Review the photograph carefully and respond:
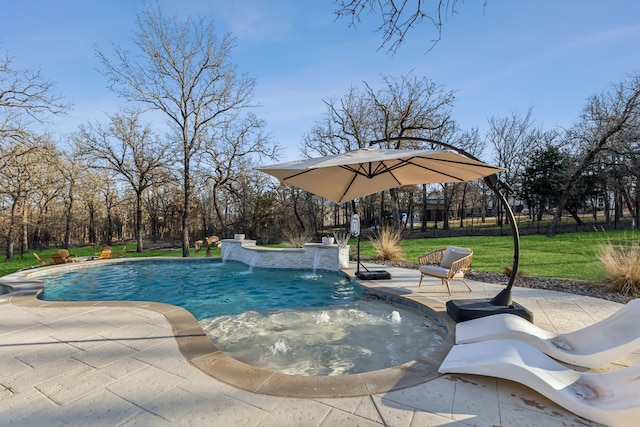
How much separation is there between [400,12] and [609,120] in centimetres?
1612

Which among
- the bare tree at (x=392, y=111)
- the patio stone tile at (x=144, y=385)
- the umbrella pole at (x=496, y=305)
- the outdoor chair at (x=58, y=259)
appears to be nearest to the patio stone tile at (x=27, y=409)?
the patio stone tile at (x=144, y=385)

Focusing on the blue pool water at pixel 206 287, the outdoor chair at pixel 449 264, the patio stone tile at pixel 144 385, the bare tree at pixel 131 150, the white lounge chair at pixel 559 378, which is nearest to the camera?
the white lounge chair at pixel 559 378

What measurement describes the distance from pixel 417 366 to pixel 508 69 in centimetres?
926

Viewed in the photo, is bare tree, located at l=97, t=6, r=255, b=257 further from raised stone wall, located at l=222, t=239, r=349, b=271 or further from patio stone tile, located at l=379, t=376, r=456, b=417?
patio stone tile, located at l=379, t=376, r=456, b=417

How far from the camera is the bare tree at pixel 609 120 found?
520 inches

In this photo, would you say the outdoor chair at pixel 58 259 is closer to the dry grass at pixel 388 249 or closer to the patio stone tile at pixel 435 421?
the dry grass at pixel 388 249

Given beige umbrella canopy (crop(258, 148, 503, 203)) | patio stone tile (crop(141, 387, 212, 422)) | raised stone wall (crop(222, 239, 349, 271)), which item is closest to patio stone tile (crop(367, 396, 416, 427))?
patio stone tile (crop(141, 387, 212, 422))

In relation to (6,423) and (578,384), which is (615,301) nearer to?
(578,384)

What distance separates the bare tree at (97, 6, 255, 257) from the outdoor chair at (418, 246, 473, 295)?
11468 mm

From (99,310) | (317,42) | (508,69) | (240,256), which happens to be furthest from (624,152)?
(99,310)

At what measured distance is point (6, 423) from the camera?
2.07 m

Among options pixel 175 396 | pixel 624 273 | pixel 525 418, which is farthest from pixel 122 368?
pixel 624 273

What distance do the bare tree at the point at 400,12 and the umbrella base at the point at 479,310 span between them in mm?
3292

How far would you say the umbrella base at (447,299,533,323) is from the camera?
12.6ft
